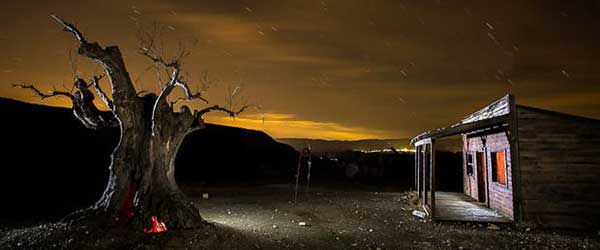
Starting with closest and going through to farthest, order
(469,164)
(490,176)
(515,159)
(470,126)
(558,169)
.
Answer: (558,169), (515,159), (470,126), (490,176), (469,164)

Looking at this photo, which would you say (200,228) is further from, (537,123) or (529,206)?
(537,123)

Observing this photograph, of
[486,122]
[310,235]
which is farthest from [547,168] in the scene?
[310,235]

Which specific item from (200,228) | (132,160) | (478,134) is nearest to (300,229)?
(200,228)

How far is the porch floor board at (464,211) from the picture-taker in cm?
1196

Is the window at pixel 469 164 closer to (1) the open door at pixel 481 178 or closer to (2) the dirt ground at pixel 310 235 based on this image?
(1) the open door at pixel 481 178

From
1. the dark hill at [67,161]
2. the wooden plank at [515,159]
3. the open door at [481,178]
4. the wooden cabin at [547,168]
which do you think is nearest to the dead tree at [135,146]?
the dark hill at [67,161]

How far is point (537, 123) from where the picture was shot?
38.3 feet

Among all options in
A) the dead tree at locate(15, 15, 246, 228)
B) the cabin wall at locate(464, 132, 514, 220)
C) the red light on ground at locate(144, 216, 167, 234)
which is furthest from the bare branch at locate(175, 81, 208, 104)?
the cabin wall at locate(464, 132, 514, 220)

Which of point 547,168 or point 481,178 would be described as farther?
point 481,178

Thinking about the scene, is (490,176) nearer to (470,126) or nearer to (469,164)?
(469,164)

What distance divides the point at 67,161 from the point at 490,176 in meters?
32.7

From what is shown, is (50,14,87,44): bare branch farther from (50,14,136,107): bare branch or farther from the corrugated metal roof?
the corrugated metal roof

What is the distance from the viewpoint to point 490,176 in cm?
1492

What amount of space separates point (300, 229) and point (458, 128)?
647 cm
